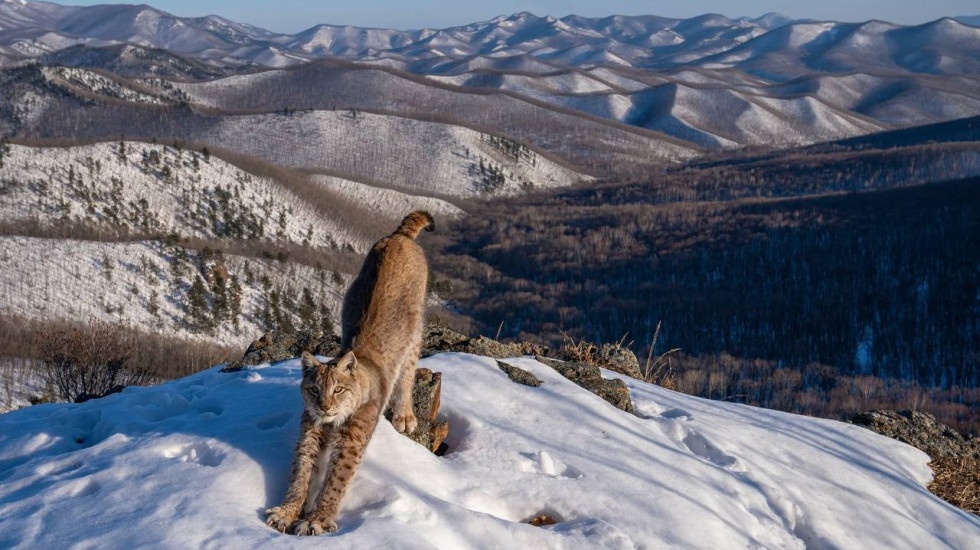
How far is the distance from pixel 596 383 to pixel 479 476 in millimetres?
3505

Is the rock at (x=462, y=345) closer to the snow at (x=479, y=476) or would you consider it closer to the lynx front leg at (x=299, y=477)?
the snow at (x=479, y=476)

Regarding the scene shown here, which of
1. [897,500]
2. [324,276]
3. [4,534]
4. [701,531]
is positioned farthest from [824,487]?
[324,276]

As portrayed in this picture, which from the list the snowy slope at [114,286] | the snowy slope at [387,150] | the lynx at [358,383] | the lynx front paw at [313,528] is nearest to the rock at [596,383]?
the lynx at [358,383]

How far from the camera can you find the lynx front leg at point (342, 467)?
18.6 ft

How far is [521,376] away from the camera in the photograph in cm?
948

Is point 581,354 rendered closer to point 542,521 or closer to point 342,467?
point 542,521

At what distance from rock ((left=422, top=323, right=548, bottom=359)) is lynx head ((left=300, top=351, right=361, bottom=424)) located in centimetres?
437

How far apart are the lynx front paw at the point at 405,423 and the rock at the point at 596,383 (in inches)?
128

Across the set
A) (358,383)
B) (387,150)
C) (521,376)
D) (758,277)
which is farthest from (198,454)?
(387,150)

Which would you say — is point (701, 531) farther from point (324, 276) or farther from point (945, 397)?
point (324, 276)

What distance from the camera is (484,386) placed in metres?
9.02

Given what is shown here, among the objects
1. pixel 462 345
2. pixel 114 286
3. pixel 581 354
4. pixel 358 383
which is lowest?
pixel 114 286

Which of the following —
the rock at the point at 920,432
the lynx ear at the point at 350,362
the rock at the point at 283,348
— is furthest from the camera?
the rock at the point at 920,432

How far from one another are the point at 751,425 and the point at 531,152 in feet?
466
